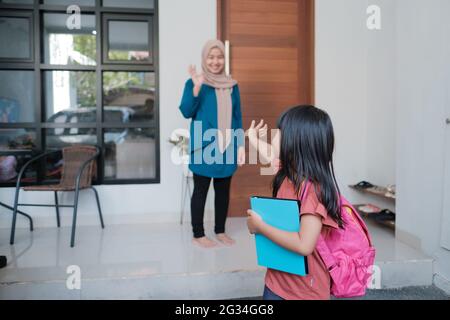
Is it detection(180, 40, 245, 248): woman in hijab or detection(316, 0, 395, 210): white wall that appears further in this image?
detection(316, 0, 395, 210): white wall

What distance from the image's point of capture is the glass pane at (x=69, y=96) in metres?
3.30

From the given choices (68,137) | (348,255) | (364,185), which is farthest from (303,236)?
(68,137)

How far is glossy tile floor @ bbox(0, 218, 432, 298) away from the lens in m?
2.17

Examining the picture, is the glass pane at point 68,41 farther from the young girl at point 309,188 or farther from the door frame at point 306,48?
the young girl at point 309,188

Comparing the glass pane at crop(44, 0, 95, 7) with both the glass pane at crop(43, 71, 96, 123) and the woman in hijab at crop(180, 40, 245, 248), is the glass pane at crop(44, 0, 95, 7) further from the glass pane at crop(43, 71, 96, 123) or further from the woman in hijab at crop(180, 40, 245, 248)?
the woman in hijab at crop(180, 40, 245, 248)

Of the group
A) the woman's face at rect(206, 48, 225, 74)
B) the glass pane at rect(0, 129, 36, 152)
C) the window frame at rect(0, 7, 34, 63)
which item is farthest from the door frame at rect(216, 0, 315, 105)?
the glass pane at rect(0, 129, 36, 152)

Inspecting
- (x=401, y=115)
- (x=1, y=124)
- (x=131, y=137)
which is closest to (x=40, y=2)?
(x=1, y=124)

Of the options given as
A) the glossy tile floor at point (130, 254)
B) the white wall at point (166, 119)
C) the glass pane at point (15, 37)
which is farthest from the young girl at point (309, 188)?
the glass pane at point (15, 37)

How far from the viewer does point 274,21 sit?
3.50 meters

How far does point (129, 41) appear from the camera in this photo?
132 inches

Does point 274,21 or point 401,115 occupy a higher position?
point 274,21

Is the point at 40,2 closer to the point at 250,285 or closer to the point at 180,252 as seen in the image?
the point at 180,252

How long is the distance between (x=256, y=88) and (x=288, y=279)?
255 cm

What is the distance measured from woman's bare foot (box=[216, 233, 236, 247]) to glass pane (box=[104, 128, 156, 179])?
102 cm
